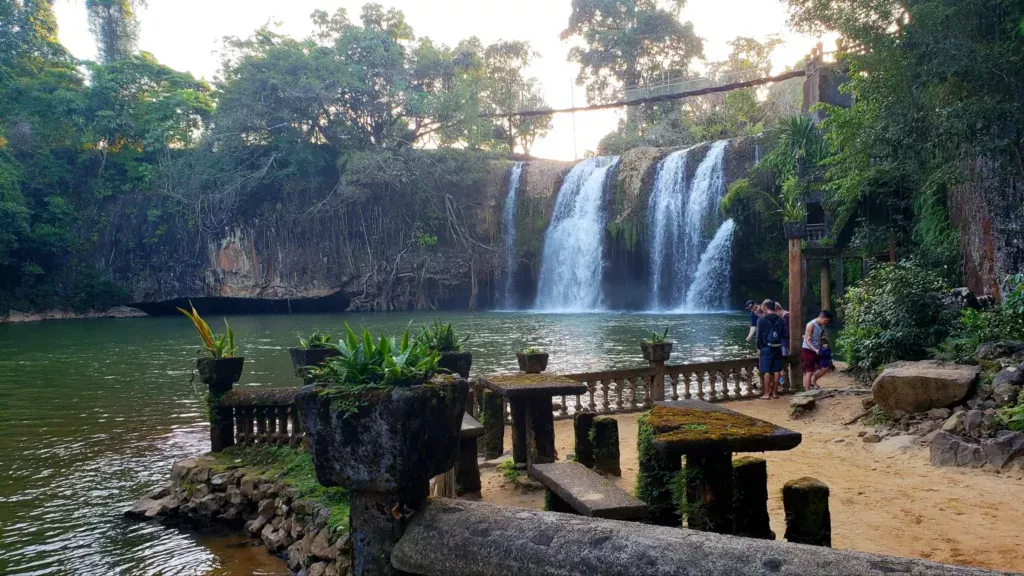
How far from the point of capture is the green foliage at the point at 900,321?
32.6ft

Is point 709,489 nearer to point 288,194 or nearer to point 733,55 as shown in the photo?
point 288,194

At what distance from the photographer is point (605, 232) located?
104ft

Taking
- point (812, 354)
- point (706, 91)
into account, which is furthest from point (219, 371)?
point (706, 91)

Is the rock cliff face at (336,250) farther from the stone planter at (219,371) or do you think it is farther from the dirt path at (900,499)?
the dirt path at (900,499)

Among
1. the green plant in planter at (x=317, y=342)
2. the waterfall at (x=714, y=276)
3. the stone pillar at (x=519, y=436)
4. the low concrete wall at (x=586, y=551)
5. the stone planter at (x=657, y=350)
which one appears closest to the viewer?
the low concrete wall at (x=586, y=551)

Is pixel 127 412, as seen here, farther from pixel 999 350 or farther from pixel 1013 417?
pixel 999 350

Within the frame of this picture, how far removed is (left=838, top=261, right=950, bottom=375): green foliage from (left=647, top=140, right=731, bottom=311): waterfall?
57.2 ft

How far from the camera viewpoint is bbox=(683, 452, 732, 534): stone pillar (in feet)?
10.5

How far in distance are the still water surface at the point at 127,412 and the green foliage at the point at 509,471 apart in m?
2.07

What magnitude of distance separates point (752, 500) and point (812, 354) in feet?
28.8

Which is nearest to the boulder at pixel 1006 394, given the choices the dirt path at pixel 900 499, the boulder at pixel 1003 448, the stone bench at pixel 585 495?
the boulder at pixel 1003 448

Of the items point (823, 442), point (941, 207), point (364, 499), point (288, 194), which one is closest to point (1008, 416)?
point (823, 442)

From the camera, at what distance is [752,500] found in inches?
120

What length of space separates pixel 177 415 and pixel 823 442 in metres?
10.3
